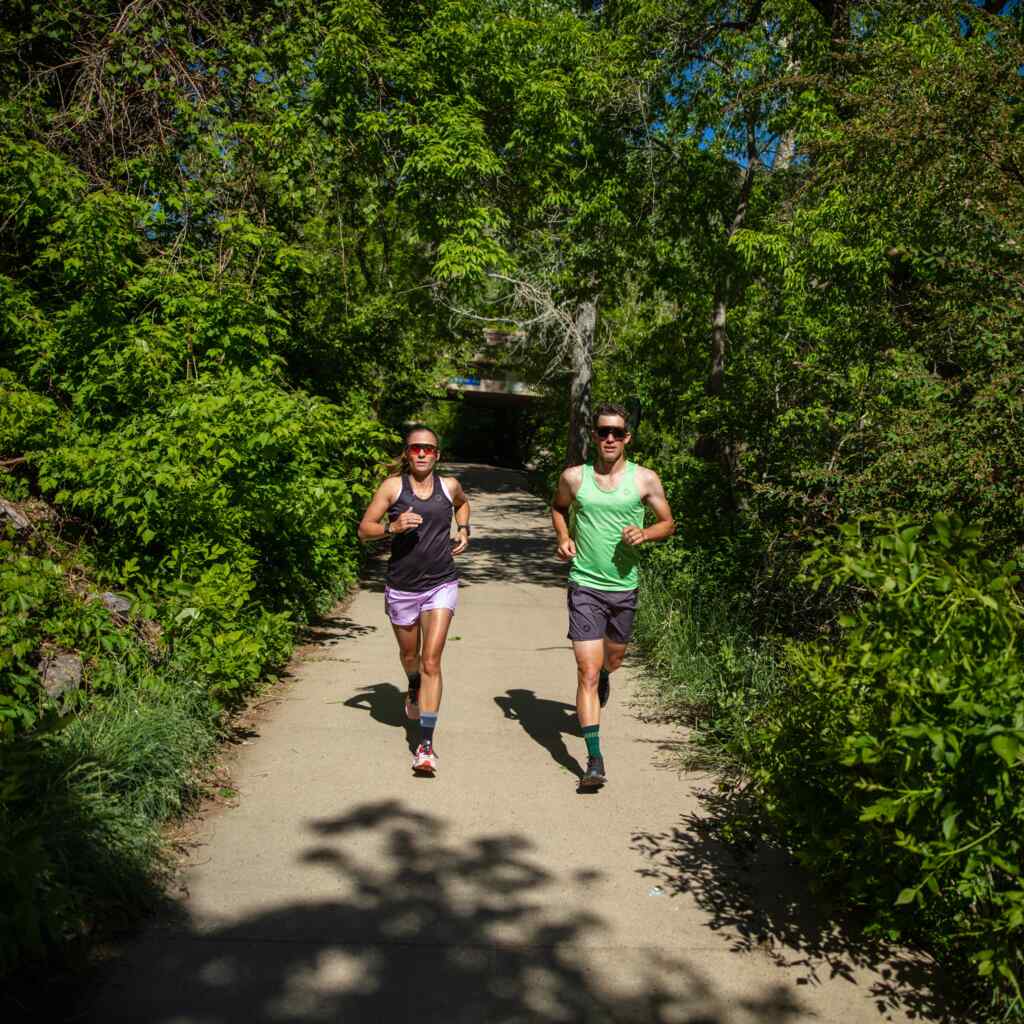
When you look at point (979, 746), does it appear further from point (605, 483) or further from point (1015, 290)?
point (1015, 290)

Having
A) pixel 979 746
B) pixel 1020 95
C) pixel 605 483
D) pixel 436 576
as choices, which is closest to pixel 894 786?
pixel 979 746

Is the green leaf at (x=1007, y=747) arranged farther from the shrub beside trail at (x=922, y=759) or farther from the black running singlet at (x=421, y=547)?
the black running singlet at (x=421, y=547)

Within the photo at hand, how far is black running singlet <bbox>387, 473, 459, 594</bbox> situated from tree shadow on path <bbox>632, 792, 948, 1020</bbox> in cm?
185

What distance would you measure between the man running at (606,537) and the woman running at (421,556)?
743 millimetres

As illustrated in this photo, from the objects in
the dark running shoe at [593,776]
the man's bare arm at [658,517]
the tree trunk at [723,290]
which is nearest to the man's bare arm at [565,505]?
the man's bare arm at [658,517]

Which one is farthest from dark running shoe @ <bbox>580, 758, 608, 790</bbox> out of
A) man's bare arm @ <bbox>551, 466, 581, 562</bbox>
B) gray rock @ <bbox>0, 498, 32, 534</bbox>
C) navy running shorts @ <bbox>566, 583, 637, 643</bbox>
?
gray rock @ <bbox>0, 498, 32, 534</bbox>

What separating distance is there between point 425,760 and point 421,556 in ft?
3.72

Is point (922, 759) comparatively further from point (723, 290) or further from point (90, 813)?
point (723, 290)

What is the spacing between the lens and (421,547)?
18.4 ft

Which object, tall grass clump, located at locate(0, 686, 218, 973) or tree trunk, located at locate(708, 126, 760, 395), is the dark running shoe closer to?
tall grass clump, located at locate(0, 686, 218, 973)

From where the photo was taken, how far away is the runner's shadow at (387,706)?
6196 millimetres

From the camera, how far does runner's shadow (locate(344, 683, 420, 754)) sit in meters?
6.20

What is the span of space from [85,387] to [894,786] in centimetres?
570

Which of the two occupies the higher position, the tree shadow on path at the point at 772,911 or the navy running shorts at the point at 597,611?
the navy running shorts at the point at 597,611
